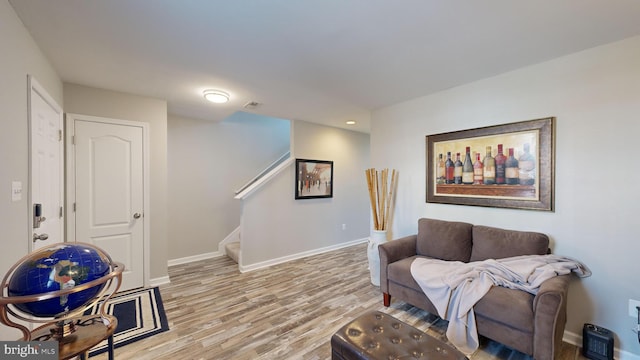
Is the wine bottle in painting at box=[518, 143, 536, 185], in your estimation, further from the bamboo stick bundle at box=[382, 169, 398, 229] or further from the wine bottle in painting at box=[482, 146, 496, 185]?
the bamboo stick bundle at box=[382, 169, 398, 229]

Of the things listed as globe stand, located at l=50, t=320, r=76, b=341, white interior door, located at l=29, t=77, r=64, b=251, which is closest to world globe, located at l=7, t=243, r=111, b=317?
globe stand, located at l=50, t=320, r=76, b=341

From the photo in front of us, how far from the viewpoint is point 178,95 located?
3010 mm

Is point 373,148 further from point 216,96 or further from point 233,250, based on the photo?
point 233,250

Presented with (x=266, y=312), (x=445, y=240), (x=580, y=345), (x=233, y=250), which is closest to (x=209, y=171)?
(x=233, y=250)

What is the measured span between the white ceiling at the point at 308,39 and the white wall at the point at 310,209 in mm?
1617

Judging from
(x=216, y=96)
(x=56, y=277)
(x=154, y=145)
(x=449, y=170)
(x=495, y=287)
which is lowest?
(x=495, y=287)

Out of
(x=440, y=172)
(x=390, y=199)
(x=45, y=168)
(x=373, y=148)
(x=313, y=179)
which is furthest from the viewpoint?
(x=313, y=179)

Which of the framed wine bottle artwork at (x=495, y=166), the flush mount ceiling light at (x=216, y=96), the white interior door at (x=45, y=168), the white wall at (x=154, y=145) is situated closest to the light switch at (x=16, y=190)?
the white interior door at (x=45, y=168)

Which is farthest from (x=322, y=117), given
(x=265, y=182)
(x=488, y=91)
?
(x=488, y=91)

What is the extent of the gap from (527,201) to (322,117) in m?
2.84

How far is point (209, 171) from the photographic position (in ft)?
13.9

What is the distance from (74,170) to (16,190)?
133 cm

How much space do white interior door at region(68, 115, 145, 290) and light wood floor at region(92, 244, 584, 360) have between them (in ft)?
2.19

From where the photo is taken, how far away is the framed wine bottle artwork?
2.18 meters
